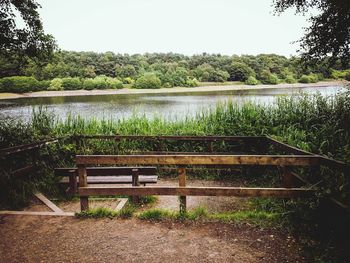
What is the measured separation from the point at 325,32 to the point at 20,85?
6467 centimetres

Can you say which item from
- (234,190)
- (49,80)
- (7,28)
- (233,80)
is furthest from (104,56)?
(234,190)

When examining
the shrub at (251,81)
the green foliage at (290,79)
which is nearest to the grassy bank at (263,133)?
the shrub at (251,81)

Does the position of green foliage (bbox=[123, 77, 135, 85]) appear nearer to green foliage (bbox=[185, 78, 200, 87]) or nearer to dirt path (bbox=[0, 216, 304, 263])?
green foliage (bbox=[185, 78, 200, 87])

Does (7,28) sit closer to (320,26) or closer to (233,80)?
(320,26)

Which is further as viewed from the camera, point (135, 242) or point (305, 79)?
point (305, 79)

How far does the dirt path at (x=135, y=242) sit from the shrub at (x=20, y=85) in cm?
6565

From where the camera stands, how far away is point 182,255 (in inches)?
130

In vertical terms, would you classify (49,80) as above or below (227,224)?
above

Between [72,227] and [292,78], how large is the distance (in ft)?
260

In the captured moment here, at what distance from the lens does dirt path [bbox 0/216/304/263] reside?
3.27m

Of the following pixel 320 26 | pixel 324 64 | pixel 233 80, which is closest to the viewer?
pixel 320 26

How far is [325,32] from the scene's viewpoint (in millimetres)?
10375

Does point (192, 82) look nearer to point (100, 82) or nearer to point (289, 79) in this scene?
point (100, 82)

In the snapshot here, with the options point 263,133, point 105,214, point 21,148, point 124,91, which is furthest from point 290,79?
point 105,214
